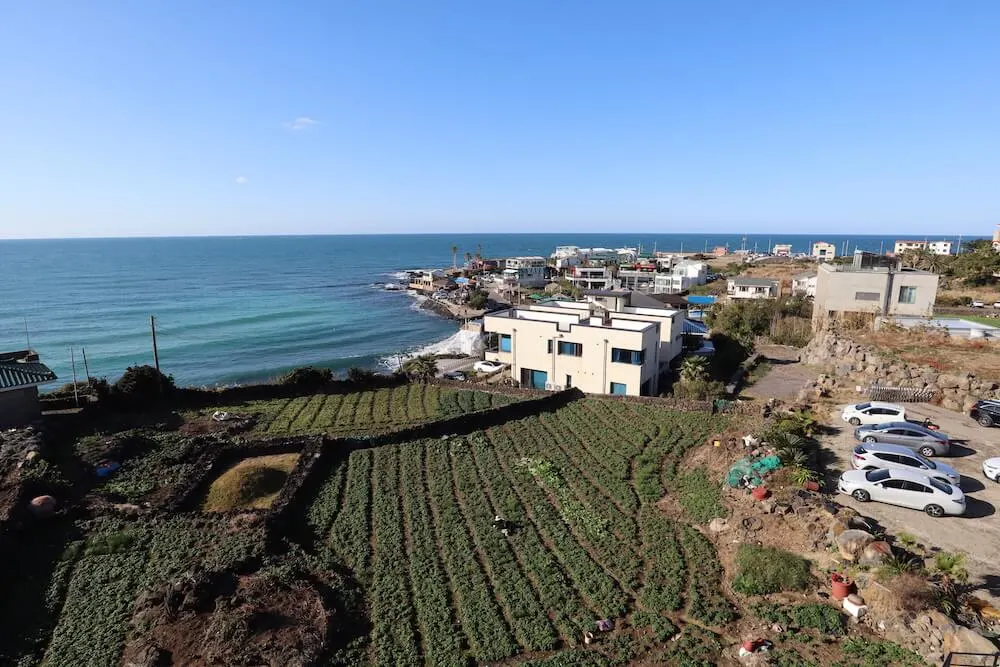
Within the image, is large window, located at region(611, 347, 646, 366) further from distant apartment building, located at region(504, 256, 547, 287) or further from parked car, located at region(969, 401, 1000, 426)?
distant apartment building, located at region(504, 256, 547, 287)

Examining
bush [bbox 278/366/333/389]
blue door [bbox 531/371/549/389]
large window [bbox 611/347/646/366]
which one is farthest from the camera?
blue door [bbox 531/371/549/389]

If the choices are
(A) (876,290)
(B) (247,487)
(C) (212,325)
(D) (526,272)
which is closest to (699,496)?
(B) (247,487)

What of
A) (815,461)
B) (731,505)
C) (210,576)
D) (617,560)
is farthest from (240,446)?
(815,461)

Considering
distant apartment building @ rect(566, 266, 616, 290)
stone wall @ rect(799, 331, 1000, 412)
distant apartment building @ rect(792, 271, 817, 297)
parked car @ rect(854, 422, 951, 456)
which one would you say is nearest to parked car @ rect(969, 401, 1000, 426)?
stone wall @ rect(799, 331, 1000, 412)

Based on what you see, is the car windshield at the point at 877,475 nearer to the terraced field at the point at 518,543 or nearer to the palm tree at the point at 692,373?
the terraced field at the point at 518,543

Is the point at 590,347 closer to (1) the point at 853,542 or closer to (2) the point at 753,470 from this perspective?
(2) the point at 753,470

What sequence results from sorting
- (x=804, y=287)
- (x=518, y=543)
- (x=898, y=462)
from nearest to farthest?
(x=518, y=543), (x=898, y=462), (x=804, y=287)
